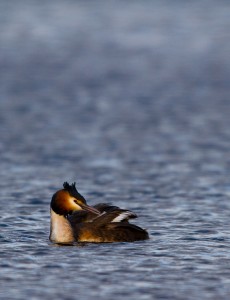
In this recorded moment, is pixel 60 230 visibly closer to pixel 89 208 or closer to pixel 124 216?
pixel 89 208

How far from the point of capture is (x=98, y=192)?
2373 centimetres

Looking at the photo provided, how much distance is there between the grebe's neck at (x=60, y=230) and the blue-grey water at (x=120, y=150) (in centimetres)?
18

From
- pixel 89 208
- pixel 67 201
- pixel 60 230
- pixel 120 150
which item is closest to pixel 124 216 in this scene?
pixel 89 208

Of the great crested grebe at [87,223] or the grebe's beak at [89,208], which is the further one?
the grebe's beak at [89,208]

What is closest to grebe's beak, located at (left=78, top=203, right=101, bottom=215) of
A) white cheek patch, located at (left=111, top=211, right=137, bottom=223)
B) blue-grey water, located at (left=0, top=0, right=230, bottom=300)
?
white cheek patch, located at (left=111, top=211, right=137, bottom=223)

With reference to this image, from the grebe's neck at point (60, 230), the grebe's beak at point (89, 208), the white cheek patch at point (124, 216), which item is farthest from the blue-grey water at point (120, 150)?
the grebe's beak at point (89, 208)

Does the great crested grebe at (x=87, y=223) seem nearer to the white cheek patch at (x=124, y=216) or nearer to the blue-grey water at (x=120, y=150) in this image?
the white cheek patch at (x=124, y=216)

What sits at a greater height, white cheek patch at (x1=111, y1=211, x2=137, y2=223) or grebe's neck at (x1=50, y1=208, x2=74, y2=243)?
white cheek patch at (x1=111, y1=211, x2=137, y2=223)

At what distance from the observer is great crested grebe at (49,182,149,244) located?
19250mm

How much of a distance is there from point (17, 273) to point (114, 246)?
2.47 meters

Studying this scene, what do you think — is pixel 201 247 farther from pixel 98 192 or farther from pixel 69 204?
pixel 98 192

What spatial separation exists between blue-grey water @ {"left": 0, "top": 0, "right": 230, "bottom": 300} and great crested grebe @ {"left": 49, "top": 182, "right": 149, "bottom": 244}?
0.27m

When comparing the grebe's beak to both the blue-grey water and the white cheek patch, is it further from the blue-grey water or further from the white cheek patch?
the blue-grey water

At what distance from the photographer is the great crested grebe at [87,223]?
1925 cm
